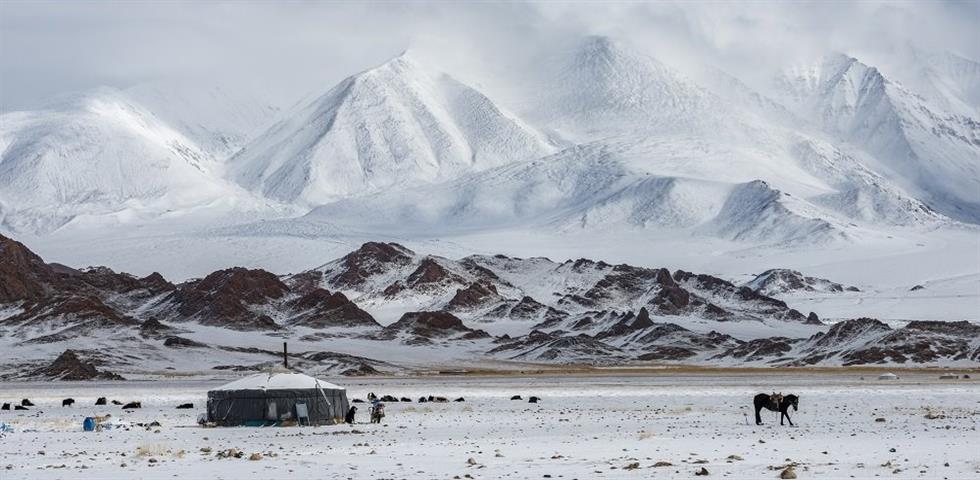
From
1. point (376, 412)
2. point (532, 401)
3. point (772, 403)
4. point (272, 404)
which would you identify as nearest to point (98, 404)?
point (532, 401)

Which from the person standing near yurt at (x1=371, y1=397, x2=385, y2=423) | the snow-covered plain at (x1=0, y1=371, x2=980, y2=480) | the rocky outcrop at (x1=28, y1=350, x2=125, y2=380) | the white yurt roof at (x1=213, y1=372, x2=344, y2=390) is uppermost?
the rocky outcrop at (x1=28, y1=350, x2=125, y2=380)

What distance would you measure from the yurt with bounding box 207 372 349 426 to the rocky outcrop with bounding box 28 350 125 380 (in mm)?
107184

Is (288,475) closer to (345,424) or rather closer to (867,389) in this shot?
(345,424)

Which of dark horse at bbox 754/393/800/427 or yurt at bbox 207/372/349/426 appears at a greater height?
yurt at bbox 207/372/349/426

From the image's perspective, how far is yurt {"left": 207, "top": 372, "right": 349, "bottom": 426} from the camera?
244 ft

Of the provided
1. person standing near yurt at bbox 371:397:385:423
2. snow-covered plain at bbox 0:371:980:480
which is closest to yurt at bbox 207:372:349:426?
snow-covered plain at bbox 0:371:980:480

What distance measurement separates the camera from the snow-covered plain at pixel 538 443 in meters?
44.4

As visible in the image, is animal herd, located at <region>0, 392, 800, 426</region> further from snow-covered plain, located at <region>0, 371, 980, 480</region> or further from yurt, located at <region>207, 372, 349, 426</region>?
yurt, located at <region>207, 372, 349, 426</region>

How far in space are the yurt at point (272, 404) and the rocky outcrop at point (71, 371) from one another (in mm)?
107184

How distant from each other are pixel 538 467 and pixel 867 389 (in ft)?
229

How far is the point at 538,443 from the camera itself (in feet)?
184

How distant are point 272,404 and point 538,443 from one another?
22161 mm

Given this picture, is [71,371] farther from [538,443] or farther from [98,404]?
[538,443]

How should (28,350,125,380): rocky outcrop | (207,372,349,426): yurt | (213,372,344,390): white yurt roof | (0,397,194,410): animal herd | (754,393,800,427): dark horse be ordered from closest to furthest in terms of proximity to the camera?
(754,393,800,427): dark horse
(207,372,349,426): yurt
(213,372,344,390): white yurt roof
(0,397,194,410): animal herd
(28,350,125,380): rocky outcrop
